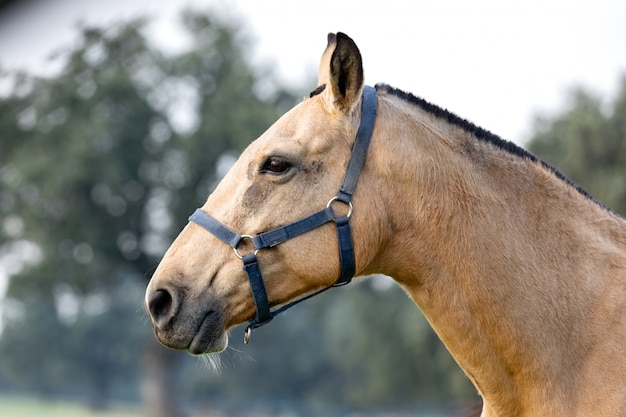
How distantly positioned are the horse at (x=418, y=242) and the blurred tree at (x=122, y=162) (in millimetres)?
29335

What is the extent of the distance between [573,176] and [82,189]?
895 inches

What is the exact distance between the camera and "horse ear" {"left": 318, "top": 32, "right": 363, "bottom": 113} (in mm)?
3307

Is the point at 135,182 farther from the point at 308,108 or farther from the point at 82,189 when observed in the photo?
the point at 308,108

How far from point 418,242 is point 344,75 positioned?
2.84 feet

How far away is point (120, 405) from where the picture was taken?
70438mm

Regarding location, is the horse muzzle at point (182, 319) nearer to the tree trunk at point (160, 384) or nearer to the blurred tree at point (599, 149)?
the blurred tree at point (599, 149)

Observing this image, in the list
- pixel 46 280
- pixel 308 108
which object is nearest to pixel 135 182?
pixel 46 280

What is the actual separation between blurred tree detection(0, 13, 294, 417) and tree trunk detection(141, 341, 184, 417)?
0.23 ft

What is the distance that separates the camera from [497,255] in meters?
3.26

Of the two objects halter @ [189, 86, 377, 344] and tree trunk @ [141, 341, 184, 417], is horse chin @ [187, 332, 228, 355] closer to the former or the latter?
halter @ [189, 86, 377, 344]

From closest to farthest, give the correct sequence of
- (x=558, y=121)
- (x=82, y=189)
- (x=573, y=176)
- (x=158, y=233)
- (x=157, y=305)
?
(x=157, y=305)
(x=573, y=176)
(x=558, y=121)
(x=82, y=189)
(x=158, y=233)

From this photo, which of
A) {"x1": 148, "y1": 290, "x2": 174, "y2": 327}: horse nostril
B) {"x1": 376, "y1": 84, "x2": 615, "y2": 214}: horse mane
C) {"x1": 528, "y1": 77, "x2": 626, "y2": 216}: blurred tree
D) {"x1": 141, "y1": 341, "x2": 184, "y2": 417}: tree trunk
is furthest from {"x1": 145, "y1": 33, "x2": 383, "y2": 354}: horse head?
{"x1": 141, "y1": 341, "x2": 184, "y2": 417}: tree trunk

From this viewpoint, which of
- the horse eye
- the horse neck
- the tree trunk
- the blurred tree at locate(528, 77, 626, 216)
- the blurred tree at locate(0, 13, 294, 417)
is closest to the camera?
the horse neck

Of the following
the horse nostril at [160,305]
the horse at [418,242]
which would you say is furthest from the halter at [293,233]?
the horse nostril at [160,305]
